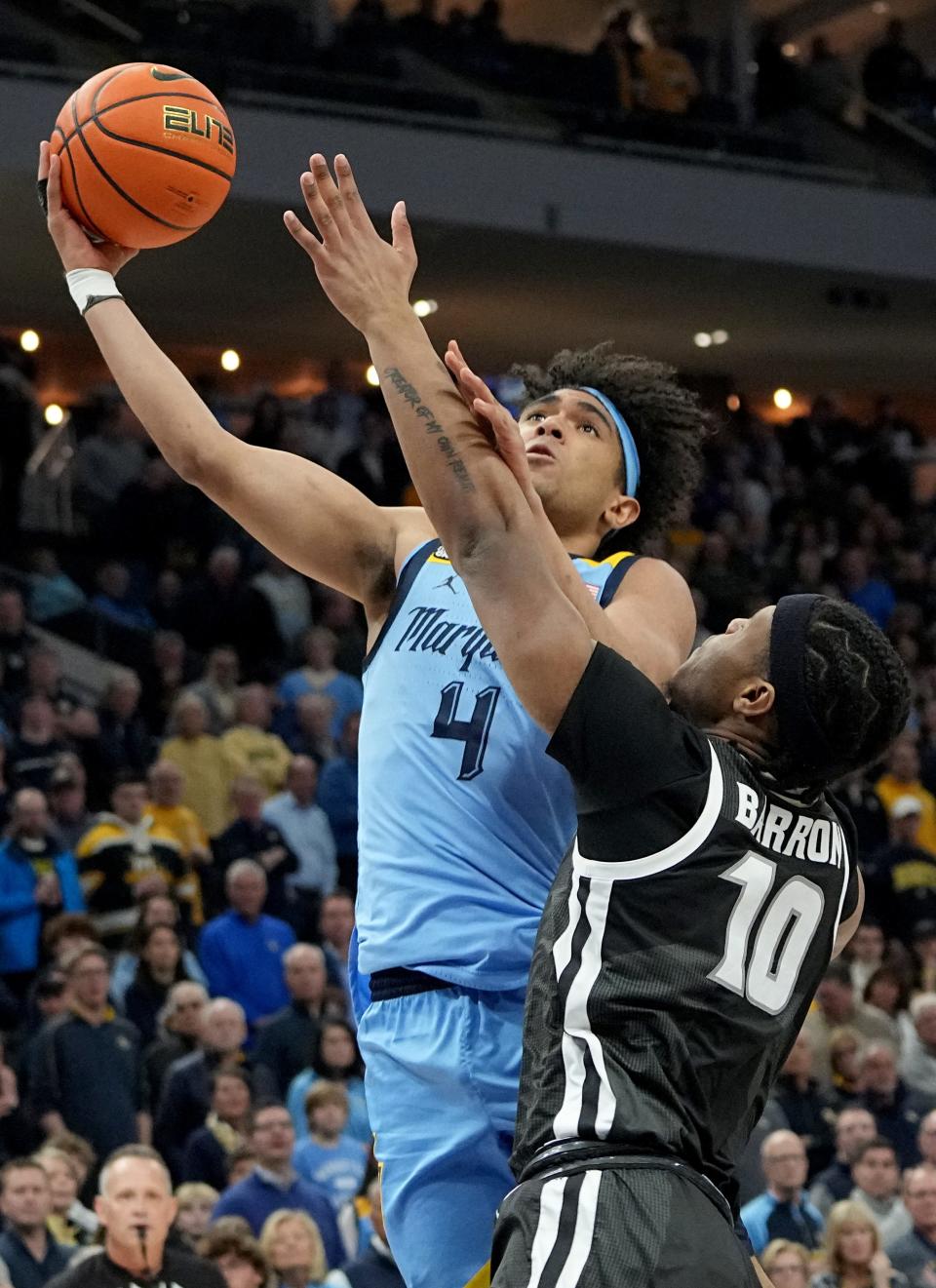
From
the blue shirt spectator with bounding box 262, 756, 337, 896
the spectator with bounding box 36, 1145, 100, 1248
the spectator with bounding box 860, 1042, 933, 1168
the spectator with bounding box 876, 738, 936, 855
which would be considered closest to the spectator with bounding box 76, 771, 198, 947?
the blue shirt spectator with bounding box 262, 756, 337, 896

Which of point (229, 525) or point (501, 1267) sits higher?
point (229, 525)

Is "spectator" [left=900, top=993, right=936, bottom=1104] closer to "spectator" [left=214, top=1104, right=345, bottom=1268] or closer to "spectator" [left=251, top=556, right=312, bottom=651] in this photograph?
"spectator" [left=214, top=1104, right=345, bottom=1268]

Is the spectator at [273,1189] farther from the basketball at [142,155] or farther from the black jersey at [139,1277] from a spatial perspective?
the basketball at [142,155]

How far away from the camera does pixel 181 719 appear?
12.1 metres

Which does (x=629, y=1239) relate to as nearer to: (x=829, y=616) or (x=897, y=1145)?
(x=829, y=616)

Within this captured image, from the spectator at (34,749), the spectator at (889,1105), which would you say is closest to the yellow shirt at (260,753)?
the spectator at (34,749)

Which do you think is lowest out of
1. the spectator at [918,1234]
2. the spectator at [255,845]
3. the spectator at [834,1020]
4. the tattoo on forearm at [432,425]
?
the spectator at [918,1234]

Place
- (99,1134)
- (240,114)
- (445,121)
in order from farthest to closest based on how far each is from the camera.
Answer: (445,121), (240,114), (99,1134)

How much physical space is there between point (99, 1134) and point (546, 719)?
6.90 meters

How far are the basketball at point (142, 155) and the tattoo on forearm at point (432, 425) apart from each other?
3.43 feet

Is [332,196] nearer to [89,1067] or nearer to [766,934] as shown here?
[766,934]

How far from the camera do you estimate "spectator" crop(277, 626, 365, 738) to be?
1338cm

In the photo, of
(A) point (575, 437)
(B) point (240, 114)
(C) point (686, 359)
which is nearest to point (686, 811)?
(A) point (575, 437)

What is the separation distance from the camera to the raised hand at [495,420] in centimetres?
316
